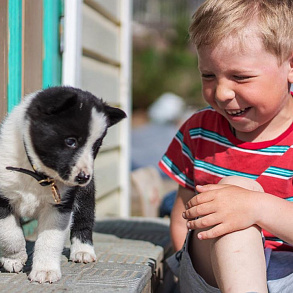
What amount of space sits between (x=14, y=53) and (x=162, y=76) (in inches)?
663

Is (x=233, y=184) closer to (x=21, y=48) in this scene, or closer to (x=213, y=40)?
(x=213, y=40)

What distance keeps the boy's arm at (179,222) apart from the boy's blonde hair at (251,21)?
729 millimetres

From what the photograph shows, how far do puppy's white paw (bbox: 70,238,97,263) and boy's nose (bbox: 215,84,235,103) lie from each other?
85cm

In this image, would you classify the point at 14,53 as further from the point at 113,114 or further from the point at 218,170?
the point at 218,170

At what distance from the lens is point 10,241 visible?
217 cm

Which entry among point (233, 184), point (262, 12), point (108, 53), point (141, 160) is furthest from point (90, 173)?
point (141, 160)

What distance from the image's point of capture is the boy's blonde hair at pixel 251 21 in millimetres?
2322

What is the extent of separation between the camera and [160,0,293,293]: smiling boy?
2.04 metres

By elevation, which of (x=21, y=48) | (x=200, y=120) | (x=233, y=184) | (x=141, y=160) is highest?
(x=21, y=48)

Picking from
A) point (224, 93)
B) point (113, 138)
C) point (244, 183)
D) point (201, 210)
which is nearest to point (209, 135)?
point (224, 93)

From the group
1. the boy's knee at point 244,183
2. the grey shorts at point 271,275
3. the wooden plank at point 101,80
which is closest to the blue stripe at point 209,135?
the boy's knee at point 244,183

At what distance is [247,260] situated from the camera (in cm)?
195

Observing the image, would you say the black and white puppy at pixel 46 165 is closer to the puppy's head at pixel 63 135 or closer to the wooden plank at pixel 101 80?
the puppy's head at pixel 63 135

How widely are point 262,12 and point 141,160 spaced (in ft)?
19.0
